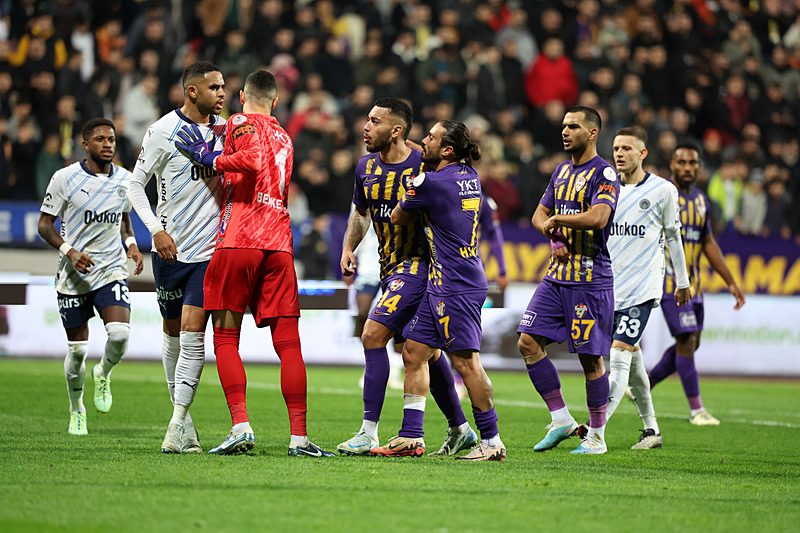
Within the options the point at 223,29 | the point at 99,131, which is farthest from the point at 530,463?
the point at 223,29

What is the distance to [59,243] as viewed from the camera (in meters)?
8.50

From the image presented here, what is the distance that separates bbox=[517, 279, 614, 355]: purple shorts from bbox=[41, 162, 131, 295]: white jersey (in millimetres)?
3378

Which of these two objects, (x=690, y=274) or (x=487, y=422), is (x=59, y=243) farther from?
(x=690, y=274)

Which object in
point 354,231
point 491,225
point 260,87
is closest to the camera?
point 260,87

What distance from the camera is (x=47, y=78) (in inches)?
680

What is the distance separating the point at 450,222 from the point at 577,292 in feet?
4.41

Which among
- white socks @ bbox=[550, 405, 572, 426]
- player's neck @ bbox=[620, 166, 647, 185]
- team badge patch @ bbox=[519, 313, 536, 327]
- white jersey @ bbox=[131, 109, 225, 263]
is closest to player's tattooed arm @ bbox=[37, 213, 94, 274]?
white jersey @ bbox=[131, 109, 225, 263]

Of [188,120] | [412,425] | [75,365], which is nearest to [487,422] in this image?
[412,425]

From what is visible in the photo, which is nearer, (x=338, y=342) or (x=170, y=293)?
(x=170, y=293)

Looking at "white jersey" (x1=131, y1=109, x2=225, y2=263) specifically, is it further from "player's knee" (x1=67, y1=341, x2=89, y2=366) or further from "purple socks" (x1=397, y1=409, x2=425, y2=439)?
"player's knee" (x1=67, y1=341, x2=89, y2=366)

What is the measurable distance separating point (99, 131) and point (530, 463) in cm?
432

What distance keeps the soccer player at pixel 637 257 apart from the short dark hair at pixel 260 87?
3.20 m

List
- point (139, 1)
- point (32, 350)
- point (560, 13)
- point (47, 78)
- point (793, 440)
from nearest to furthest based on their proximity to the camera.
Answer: point (793, 440), point (32, 350), point (47, 78), point (139, 1), point (560, 13)

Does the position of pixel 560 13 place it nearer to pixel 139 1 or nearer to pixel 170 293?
pixel 139 1
